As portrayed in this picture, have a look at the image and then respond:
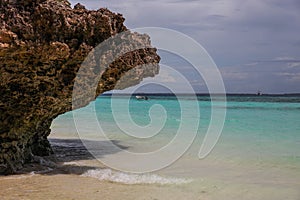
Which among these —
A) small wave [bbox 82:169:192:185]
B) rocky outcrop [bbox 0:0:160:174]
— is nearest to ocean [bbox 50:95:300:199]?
small wave [bbox 82:169:192:185]

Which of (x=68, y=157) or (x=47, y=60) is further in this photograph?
(x=68, y=157)

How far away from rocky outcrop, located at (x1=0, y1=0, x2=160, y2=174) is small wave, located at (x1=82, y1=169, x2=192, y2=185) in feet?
5.40

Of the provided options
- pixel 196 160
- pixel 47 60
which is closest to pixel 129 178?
pixel 196 160

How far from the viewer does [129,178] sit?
8289mm

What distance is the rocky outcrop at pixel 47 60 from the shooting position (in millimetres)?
6473

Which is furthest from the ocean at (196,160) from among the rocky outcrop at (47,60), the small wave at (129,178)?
the rocky outcrop at (47,60)

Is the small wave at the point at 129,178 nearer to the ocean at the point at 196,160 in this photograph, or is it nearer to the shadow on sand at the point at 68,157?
the ocean at the point at 196,160

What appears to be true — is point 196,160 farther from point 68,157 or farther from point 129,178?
point 68,157

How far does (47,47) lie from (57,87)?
4.73 feet

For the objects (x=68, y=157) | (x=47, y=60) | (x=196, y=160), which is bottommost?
(x=196, y=160)

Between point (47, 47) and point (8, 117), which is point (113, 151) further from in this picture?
point (47, 47)

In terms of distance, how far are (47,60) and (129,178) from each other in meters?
3.02

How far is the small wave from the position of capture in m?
8.02

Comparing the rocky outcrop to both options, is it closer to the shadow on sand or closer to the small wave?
the shadow on sand
